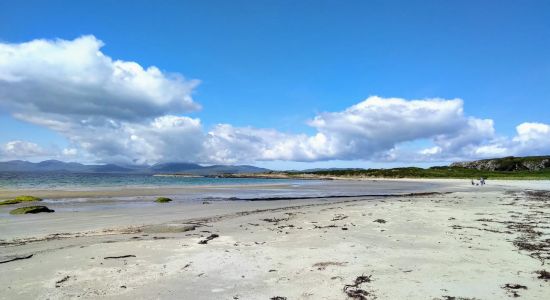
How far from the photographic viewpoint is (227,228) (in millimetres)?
16234

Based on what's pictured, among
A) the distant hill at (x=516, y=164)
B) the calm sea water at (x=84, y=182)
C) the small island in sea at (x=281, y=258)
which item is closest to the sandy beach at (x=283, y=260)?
the small island in sea at (x=281, y=258)

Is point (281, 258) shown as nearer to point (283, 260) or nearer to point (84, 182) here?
point (283, 260)

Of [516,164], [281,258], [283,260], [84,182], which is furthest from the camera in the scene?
[516,164]

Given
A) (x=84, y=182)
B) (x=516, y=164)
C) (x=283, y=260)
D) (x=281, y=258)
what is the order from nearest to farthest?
(x=283, y=260)
(x=281, y=258)
(x=84, y=182)
(x=516, y=164)

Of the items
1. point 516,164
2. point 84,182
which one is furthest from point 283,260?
point 516,164

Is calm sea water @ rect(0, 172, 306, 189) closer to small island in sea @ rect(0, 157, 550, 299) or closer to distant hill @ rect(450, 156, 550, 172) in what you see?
small island in sea @ rect(0, 157, 550, 299)

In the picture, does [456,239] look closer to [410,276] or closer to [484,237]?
[484,237]

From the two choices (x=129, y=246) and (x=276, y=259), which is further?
(x=129, y=246)

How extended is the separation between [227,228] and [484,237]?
9.59 meters

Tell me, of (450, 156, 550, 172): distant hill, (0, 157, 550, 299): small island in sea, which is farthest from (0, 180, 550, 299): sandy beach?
(450, 156, 550, 172): distant hill

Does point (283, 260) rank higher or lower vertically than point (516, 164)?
lower

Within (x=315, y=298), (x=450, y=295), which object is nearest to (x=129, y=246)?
(x=315, y=298)

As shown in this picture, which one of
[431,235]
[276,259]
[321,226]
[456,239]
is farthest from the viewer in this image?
[321,226]

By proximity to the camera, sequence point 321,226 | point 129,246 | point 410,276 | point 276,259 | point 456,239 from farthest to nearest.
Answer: point 321,226 < point 456,239 < point 129,246 < point 276,259 < point 410,276
